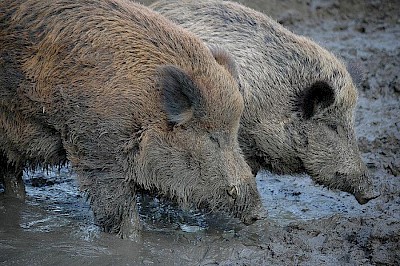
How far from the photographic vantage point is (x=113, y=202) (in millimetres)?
7043

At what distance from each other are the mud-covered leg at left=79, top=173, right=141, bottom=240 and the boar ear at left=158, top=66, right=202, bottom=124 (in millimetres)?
709

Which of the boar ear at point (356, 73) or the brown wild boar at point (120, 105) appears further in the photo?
the boar ear at point (356, 73)

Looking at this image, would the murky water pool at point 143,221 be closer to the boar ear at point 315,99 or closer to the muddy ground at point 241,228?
the muddy ground at point 241,228

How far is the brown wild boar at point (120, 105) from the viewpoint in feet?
22.4

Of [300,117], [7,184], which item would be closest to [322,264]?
[300,117]

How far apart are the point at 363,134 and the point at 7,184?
429 centimetres

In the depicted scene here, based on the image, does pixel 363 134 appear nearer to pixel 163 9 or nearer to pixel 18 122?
pixel 163 9

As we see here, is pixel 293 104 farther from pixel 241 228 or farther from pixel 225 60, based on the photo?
pixel 241 228

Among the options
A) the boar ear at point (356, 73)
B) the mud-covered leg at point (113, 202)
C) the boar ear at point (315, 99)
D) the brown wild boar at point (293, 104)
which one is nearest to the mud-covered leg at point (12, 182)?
the mud-covered leg at point (113, 202)

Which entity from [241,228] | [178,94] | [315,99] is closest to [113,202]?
[178,94]

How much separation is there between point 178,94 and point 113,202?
1057 millimetres

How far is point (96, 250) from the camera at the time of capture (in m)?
6.99

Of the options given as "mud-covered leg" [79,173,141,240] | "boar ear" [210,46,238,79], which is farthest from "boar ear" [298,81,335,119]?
"mud-covered leg" [79,173,141,240]

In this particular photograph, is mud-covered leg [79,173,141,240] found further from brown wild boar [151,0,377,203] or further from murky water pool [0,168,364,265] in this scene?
brown wild boar [151,0,377,203]
